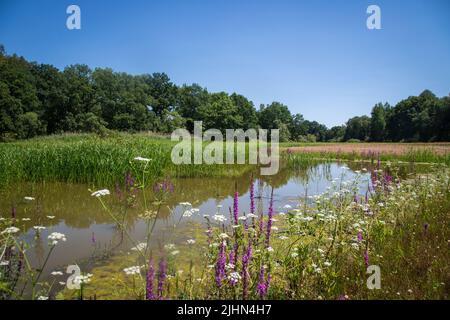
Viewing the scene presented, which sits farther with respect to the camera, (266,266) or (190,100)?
(190,100)

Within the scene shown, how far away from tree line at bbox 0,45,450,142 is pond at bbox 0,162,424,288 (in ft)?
134

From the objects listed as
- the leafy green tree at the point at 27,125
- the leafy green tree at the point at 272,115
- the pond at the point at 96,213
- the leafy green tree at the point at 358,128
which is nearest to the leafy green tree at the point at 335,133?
the leafy green tree at the point at 358,128

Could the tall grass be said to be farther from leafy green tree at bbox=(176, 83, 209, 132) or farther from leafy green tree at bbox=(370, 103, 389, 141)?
leafy green tree at bbox=(370, 103, 389, 141)

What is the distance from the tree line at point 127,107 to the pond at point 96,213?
4091 centimetres

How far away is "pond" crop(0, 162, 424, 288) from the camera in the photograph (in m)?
5.19

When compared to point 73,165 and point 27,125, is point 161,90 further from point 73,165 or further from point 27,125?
point 73,165

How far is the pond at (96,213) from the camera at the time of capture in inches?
204

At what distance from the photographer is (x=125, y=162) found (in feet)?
36.4

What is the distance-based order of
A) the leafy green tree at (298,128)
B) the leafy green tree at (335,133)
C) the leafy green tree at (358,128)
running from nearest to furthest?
the leafy green tree at (298,128) → the leafy green tree at (358,128) → the leafy green tree at (335,133)

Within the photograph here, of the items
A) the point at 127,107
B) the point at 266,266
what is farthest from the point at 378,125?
the point at 266,266

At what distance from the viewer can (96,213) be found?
754 cm

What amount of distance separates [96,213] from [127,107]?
68.7 metres

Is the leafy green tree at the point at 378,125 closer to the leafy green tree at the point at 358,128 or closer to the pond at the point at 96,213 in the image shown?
the leafy green tree at the point at 358,128
